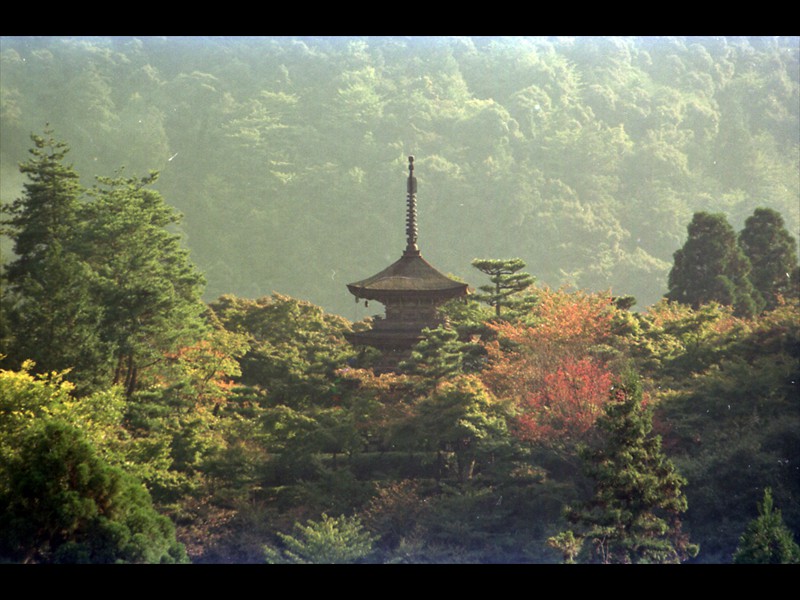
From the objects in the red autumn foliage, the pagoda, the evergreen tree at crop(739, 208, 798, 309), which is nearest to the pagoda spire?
the pagoda

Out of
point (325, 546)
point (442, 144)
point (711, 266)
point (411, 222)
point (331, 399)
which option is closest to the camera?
point (325, 546)

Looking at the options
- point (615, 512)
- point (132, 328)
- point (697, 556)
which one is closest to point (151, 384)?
point (132, 328)

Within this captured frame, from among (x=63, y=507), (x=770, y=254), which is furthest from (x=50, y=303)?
(x=770, y=254)

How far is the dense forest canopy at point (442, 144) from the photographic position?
147 feet

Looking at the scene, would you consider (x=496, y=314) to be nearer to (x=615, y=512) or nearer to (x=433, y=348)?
(x=433, y=348)

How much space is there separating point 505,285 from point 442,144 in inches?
1070

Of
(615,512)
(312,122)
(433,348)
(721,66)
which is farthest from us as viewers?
(312,122)

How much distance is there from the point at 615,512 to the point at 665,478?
1.22 meters

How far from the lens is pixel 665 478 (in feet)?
65.3

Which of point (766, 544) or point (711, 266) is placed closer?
point (766, 544)

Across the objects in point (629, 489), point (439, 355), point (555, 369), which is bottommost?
point (629, 489)

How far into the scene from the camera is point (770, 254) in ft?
106

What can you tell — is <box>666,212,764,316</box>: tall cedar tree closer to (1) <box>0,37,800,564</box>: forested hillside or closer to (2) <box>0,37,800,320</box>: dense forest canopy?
(1) <box>0,37,800,564</box>: forested hillside

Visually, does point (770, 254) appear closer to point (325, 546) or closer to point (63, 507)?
point (325, 546)
